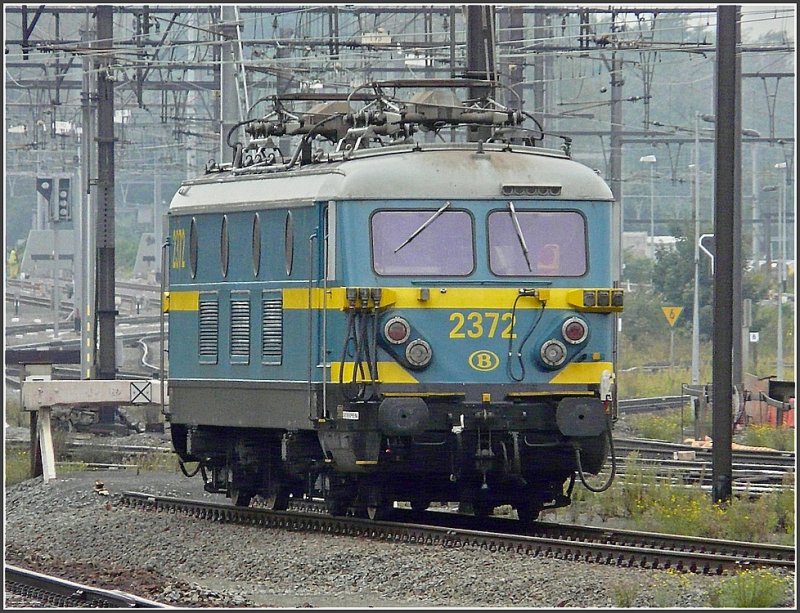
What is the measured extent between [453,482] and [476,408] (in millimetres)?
1483

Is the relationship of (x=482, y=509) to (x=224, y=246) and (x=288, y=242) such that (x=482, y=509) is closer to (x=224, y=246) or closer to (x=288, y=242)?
(x=288, y=242)

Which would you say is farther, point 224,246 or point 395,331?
point 224,246

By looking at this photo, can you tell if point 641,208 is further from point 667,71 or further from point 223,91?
point 223,91

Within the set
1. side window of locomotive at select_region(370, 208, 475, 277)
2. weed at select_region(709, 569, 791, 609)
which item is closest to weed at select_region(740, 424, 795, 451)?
side window of locomotive at select_region(370, 208, 475, 277)

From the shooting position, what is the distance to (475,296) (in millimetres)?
15562

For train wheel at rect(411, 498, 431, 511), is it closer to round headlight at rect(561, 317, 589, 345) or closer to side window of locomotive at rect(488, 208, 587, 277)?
round headlight at rect(561, 317, 589, 345)

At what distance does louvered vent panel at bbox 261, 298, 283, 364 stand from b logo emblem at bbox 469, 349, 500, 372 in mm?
1915

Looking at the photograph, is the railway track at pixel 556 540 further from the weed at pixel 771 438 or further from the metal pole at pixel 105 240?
the metal pole at pixel 105 240

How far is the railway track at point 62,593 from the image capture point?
1195 centimetres

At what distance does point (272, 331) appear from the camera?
16.7m

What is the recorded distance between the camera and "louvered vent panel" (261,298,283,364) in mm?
16547

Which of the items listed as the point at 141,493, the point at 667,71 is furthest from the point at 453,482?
the point at 667,71

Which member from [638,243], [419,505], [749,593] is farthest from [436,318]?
[638,243]

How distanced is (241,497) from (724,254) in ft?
17.8
